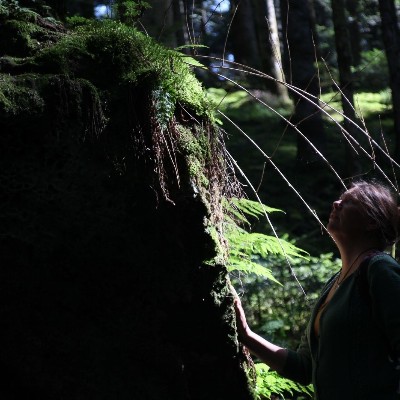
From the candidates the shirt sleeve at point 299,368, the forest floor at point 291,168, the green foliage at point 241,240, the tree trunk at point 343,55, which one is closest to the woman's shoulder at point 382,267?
the shirt sleeve at point 299,368

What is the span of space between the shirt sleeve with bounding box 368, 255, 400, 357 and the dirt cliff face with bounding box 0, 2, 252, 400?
2.57ft

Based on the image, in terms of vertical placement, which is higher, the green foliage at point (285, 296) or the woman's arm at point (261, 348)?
the woman's arm at point (261, 348)

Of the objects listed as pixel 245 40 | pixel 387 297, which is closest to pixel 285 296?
pixel 387 297

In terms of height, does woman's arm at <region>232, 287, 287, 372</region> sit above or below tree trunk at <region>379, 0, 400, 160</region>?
below

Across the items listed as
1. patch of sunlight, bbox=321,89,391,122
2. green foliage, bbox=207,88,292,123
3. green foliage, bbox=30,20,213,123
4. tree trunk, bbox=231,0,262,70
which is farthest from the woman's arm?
tree trunk, bbox=231,0,262,70

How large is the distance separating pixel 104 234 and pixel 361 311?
1.18 meters

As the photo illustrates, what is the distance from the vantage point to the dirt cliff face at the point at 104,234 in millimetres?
2609

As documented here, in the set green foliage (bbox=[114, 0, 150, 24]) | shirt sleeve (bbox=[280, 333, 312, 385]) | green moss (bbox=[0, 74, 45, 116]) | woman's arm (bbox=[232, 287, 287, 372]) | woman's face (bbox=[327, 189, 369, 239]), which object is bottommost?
shirt sleeve (bbox=[280, 333, 312, 385])

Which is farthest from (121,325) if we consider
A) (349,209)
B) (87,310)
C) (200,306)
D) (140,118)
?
(349,209)

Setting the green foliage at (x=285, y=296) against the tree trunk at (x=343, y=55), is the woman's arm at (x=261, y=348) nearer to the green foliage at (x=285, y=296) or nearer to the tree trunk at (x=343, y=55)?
the green foliage at (x=285, y=296)

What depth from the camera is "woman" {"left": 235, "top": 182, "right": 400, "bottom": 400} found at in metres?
2.37

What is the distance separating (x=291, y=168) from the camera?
49.6 feet

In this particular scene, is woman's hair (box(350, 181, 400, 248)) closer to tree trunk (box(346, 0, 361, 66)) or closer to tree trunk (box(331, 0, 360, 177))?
tree trunk (box(331, 0, 360, 177))

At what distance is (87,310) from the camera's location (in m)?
2.72
